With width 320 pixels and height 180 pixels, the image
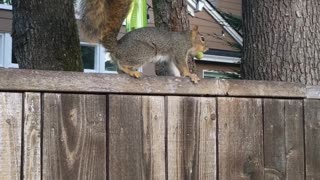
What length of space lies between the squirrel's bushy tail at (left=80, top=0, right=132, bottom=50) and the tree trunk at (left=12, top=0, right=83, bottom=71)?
26.8 inches

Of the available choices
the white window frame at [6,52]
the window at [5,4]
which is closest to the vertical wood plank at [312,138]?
the white window frame at [6,52]

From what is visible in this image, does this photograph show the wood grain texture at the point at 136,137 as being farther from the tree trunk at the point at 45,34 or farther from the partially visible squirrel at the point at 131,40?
the tree trunk at the point at 45,34

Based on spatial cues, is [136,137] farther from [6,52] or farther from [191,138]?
[6,52]

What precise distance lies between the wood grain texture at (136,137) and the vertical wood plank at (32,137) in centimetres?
20

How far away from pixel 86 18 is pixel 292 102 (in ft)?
3.00

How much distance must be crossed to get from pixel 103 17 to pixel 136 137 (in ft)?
3.03

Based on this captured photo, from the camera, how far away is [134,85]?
1.48 meters

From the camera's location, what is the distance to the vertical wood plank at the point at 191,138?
60.3 inches

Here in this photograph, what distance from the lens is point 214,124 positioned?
163 cm

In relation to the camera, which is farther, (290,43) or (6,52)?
(6,52)

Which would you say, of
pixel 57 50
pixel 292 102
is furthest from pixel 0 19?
pixel 292 102

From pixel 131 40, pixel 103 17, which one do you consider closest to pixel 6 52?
pixel 131 40

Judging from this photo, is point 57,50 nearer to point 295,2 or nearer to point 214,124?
point 295,2

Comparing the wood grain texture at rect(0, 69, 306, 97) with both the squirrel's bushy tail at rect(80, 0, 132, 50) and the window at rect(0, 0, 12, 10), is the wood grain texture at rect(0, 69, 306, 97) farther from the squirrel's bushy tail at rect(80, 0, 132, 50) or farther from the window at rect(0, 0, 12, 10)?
the window at rect(0, 0, 12, 10)
